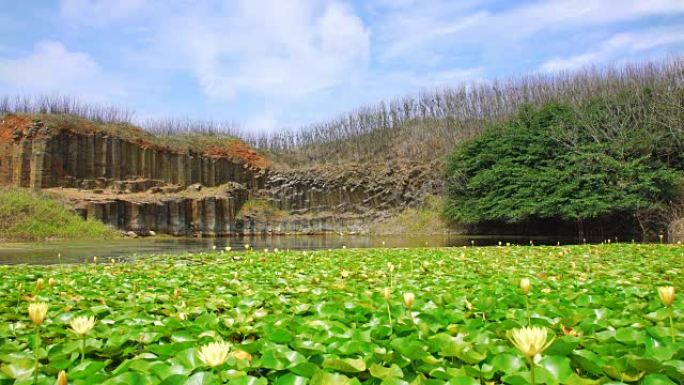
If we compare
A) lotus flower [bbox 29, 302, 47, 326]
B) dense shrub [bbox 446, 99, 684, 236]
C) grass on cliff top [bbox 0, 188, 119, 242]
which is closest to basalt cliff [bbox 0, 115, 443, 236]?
grass on cliff top [bbox 0, 188, 119, 242]

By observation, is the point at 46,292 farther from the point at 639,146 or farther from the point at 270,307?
the point at 639,146

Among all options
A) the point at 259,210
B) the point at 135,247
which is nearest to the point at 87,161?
the point at 259,210

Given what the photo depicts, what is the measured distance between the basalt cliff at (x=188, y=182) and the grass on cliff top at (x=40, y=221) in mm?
1692

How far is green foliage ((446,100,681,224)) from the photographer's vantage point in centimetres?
2298

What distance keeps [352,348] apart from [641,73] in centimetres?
3791

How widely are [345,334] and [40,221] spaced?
29440 mm

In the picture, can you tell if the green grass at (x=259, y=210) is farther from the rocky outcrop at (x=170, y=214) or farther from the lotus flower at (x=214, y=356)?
the lotus flower at (x=214, y=356)

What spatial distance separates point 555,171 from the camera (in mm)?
26141

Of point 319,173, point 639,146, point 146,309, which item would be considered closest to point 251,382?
point 146,309

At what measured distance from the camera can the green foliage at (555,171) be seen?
22984mm

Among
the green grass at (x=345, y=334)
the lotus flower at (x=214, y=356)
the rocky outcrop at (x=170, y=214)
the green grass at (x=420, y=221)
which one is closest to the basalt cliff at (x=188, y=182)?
the rocky outcrop at (x=170, y=214)

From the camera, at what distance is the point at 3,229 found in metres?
25.3

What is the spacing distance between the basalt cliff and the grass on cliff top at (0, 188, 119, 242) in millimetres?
1692

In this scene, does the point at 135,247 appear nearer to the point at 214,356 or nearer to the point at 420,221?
the point at 214,356
